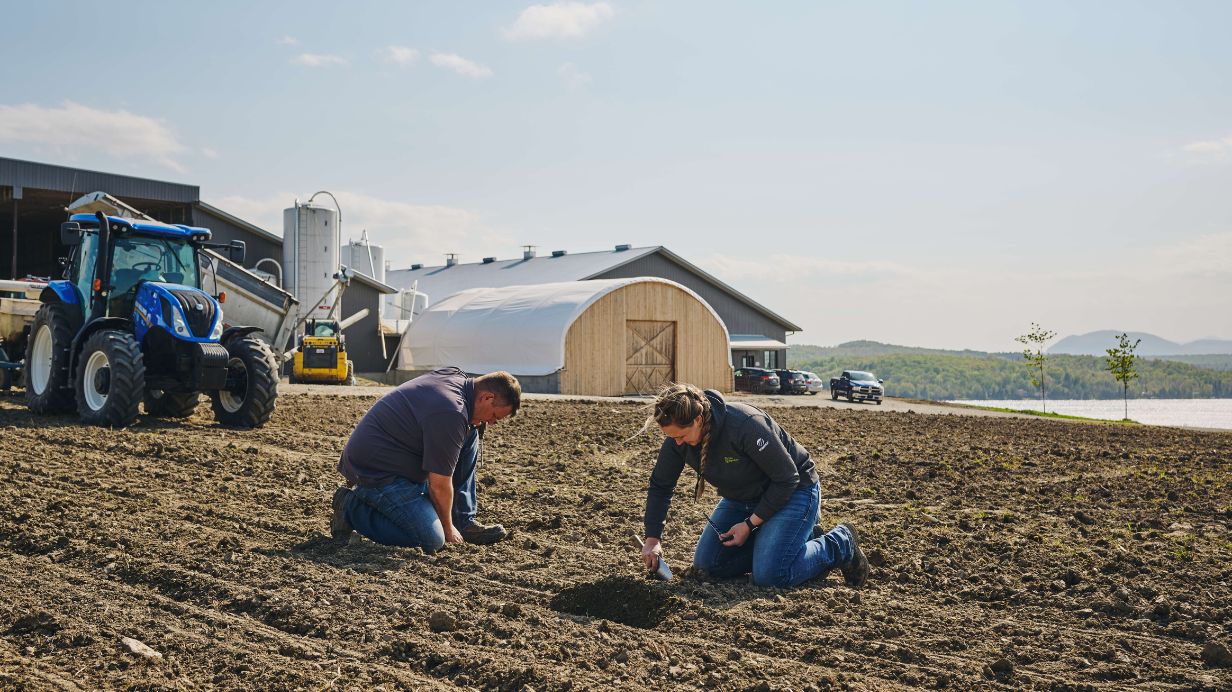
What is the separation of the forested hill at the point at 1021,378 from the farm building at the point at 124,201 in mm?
45676

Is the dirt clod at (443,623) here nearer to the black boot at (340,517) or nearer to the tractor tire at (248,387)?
the black boot at (340,517)

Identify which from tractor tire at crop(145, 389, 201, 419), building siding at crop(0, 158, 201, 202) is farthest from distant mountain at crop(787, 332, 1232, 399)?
tractor tire at crop(145, 389, 201, 419)

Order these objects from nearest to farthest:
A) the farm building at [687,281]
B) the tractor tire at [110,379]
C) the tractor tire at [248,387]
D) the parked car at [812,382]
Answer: the tractor tire at [110,379], the tractor tire at [248,387], the parked car at [812,382], the farm building at [687,281]

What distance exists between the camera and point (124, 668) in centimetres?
444

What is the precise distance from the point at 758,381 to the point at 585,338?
31.3 feet

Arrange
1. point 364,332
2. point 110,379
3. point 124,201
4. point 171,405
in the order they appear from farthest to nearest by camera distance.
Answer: point 364,332 → point 124,201 → point 171,405 → point 110,379

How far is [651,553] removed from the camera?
5816mm

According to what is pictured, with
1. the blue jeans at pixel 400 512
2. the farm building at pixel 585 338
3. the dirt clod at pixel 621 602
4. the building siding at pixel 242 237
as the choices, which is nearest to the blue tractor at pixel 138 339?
the blue jeans at pixel 400 512

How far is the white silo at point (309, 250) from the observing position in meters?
34.5

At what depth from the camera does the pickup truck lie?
110 ft

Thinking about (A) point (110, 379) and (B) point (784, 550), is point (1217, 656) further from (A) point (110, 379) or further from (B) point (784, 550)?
(A) point (110, 379)

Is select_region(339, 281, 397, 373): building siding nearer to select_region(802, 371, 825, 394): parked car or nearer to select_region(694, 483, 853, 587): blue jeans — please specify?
select_region(802, 371, 825, 394): parked car

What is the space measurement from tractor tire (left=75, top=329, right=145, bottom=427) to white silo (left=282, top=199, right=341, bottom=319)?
2128cm

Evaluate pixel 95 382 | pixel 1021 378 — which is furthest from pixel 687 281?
pixel 1021 378
